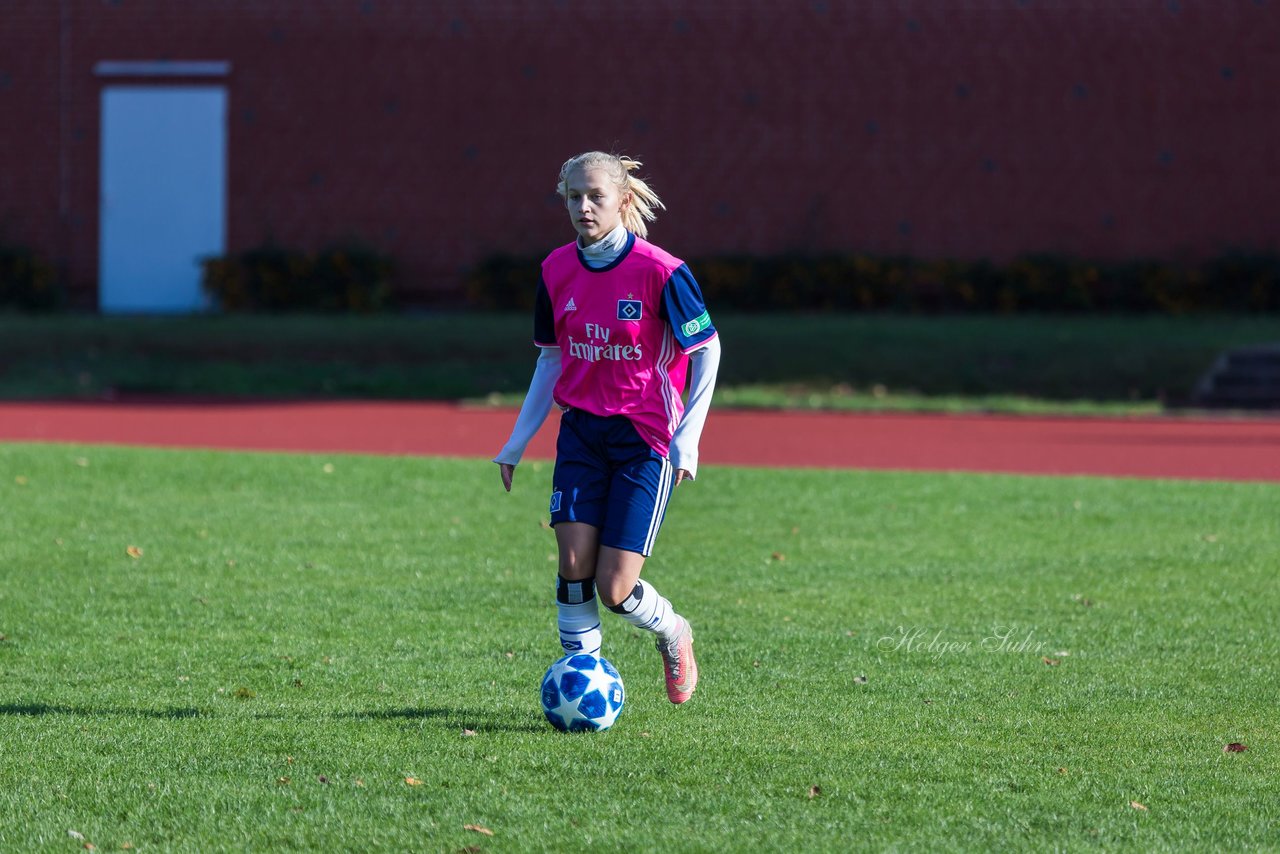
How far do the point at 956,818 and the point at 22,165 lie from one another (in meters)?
25.6

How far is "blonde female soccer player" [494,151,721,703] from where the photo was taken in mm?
5605

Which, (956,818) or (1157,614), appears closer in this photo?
(956,818)

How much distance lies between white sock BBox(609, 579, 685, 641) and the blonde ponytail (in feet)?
4.21

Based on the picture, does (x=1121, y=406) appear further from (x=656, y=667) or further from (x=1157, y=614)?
(x=656, y=667)

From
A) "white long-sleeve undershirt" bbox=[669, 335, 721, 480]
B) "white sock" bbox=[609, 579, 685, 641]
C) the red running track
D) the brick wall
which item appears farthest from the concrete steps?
"white long-sleeve undershirt" bbox=[669, 335, 721, 480]

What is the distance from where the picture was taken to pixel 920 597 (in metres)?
8.15

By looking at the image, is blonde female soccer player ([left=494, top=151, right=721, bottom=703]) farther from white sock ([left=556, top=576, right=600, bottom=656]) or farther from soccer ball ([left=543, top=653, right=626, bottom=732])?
soccer ball ([left=543, top=653, right=626, bottom=732])

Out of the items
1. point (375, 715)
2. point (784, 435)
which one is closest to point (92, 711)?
point (375, 715)

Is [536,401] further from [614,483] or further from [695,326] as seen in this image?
[695,326]

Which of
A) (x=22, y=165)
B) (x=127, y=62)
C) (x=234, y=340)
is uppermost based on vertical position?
(x=127, y=62)

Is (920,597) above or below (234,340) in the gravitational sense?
above

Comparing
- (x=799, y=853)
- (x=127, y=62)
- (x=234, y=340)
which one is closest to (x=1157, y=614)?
(x=799, y=853)

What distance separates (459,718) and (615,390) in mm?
1301

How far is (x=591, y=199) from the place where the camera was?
18.3 ft
